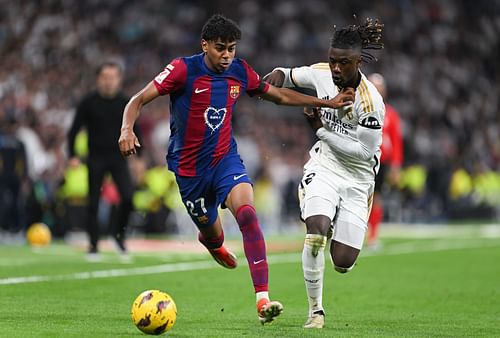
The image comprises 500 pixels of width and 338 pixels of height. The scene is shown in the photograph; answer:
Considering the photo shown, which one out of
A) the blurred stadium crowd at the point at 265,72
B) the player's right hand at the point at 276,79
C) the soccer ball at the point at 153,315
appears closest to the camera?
the soccer ball at the point at 153,315

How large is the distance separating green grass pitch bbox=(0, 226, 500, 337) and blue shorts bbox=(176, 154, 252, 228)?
0.85 meters

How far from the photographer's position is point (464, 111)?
34.8 m

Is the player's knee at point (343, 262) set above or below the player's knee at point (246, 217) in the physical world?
below

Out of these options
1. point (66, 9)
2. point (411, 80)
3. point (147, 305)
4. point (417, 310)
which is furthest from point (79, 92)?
point (147, 305)

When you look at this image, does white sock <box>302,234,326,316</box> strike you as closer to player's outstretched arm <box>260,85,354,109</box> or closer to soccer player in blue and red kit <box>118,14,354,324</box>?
soccer player in blue and red kit <box>118,14,354,324</box>

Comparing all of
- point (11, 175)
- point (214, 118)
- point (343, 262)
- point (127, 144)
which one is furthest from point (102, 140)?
point (127, 144)

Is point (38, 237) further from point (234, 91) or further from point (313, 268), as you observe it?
point (313, 268)

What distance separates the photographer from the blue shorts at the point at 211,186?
27.8 ft

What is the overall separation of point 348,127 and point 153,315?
2.39 metres

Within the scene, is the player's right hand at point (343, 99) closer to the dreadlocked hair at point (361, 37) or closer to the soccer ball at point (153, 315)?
the dreadlocked hair at point (361, 37)

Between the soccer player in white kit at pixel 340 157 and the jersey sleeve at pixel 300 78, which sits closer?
the soccer player in white kit at pixel 340 157

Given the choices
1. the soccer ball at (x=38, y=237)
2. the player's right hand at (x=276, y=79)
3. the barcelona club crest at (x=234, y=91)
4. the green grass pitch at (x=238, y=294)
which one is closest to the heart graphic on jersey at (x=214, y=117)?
the barcelona club crest at (x=234, y=91)

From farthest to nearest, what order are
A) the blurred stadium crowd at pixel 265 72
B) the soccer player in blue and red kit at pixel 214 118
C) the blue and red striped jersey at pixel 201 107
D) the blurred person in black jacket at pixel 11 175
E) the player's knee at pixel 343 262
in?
the blurred stadium crowd at pixel 265 72 < the blurred person in black jacket at pixel 11 175 < the player's knee at pixel 343 262 < the blue and red striped jersey at pixel 201 107 < the soccer player in blue and red kit at pixel 214 118

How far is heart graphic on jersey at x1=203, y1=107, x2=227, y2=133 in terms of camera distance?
8445 mm
